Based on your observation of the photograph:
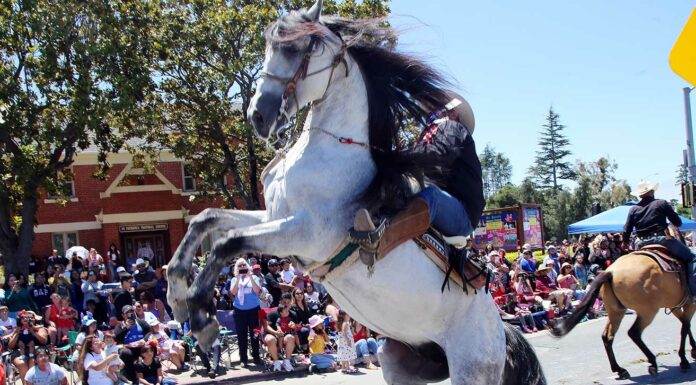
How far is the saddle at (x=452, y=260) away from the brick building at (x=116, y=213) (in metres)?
26.0

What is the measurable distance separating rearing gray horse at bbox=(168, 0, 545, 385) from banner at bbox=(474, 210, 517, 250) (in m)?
24.3

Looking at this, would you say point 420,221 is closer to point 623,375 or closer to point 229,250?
point 229,250

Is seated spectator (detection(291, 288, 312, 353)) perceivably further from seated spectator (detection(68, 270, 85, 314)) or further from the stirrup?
the stirrup

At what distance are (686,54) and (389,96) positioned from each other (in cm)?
179

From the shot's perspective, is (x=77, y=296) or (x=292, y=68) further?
(x=77, y=296)

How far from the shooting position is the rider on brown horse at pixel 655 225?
8727 millimetres

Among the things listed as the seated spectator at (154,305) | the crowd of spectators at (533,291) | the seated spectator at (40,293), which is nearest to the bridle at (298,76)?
the seated spectator at (154,305)

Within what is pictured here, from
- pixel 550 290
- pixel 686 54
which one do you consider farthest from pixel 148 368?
pixel 550 290

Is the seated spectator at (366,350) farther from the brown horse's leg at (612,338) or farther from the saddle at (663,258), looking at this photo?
the saddle at (663,258)

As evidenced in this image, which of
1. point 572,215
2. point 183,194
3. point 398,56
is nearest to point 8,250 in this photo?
point 183,194

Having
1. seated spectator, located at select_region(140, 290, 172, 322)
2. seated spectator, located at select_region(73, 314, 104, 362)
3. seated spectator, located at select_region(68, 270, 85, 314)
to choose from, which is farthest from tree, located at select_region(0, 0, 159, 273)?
seated spectator, located at select_region(73, 314, 104, 362)

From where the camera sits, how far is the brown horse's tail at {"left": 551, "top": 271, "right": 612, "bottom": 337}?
7.41 m

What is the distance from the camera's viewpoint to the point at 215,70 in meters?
22.0

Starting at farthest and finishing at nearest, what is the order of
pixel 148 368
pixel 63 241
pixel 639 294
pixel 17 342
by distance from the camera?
pixel 63 241, pixel 17 342, pixel 148 368, pixel 639 294
